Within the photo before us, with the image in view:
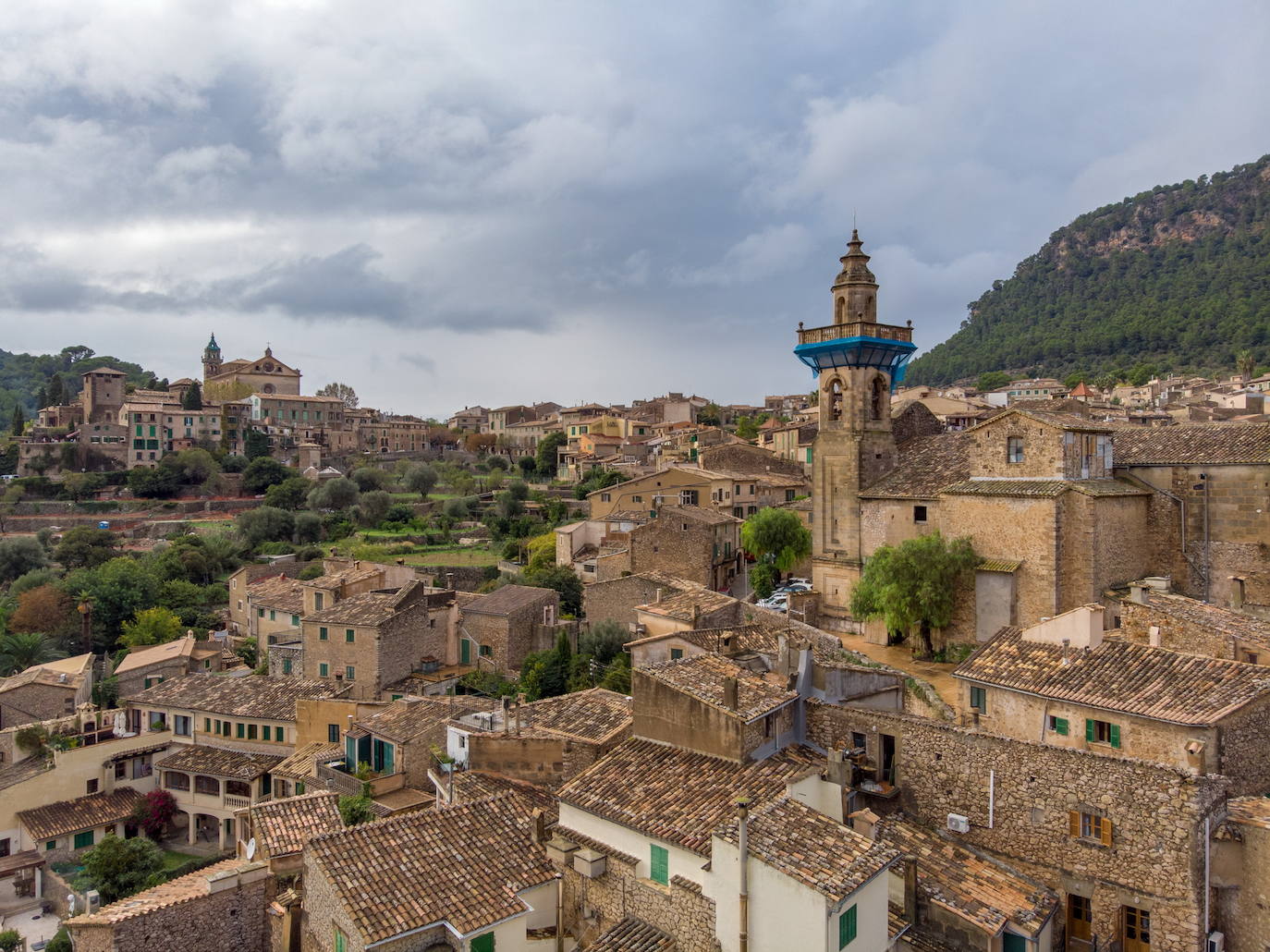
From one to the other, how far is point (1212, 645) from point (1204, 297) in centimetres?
9210

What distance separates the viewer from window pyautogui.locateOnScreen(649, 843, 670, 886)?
11.2 metres

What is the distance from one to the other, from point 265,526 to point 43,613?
57.1 feet

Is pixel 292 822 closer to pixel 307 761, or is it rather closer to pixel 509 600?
pixel 307 761

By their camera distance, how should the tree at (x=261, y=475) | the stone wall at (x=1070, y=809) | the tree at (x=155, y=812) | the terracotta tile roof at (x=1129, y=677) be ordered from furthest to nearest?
the tree at (x=261, y=475) < the tree at (x=155, y=812) < the terracotta tile roof at (x=1129, y=677) < the stone wall at (x=1070, y=809)

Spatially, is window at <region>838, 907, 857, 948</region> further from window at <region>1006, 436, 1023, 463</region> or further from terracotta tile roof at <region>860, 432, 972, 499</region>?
terracotta tile roof at <region>860, 432, 972, 499</region>

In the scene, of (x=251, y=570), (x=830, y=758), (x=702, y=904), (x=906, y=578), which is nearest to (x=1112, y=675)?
(x=830, y=758)

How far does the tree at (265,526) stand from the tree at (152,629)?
50.0 ft

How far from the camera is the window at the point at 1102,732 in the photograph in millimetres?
12414

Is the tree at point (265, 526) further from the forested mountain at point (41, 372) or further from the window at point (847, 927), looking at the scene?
the forested mountain at point (41, 372)

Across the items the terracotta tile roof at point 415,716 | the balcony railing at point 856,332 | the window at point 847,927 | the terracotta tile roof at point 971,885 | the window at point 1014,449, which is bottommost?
the terracotta tile roof at point 415,716

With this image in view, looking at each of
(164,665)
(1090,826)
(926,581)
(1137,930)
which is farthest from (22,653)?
(1137,930)

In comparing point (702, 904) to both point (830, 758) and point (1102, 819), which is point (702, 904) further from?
point (1102, 819)

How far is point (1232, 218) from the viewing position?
102688 millimetres

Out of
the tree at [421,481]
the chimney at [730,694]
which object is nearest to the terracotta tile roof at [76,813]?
the chimney at [730,694]
